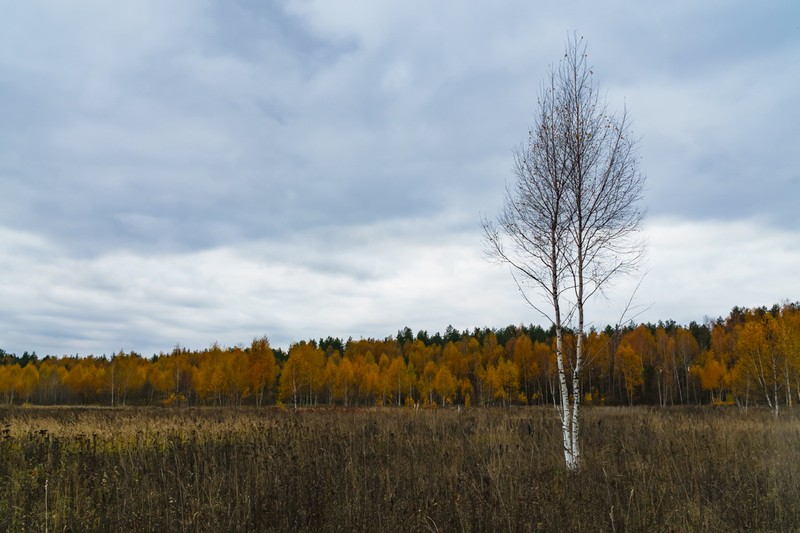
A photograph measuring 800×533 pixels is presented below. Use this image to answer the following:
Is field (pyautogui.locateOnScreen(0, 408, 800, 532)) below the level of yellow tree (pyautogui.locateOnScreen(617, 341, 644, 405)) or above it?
above

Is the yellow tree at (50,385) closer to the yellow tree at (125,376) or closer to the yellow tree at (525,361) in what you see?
the yellow tree at (125,376)

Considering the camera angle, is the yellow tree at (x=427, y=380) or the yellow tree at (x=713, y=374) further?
the yellow tree at (x=427, y=380)

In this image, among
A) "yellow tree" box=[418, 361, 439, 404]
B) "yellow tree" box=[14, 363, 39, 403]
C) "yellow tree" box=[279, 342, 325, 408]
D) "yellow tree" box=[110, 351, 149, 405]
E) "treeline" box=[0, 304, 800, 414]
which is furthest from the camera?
"yellow tree" box=[14, 363, 39, 403]

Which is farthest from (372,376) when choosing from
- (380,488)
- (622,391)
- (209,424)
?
(380,488)

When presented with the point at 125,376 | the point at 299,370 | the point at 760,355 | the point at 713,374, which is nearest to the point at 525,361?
the point at 713,374

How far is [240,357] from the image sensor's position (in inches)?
2434

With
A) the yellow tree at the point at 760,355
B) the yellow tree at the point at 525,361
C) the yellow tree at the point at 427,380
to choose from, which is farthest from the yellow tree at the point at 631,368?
the yellow tree at the point at 427,380

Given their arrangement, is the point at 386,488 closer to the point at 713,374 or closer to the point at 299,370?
the point at 299,370

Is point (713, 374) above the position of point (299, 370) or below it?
below

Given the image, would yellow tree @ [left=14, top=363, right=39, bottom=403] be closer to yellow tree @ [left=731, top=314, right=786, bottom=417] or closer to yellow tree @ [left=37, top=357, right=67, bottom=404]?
yellow tree @ [left=37, top=357, right=67, bottom=404]

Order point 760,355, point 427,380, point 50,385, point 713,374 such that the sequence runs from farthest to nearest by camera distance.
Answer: point 50,385 → point 427,380 → point 713,374 → point 760,355

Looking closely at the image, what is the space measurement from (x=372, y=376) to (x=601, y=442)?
54.8m

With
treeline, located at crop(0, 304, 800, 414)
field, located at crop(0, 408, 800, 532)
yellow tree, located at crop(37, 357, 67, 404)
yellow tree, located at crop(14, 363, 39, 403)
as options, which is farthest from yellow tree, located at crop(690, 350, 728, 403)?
yellow tree, located at crop(14, 363, 39, 403)

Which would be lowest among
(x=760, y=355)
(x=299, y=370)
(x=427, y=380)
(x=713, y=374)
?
(x=427, y=380)
